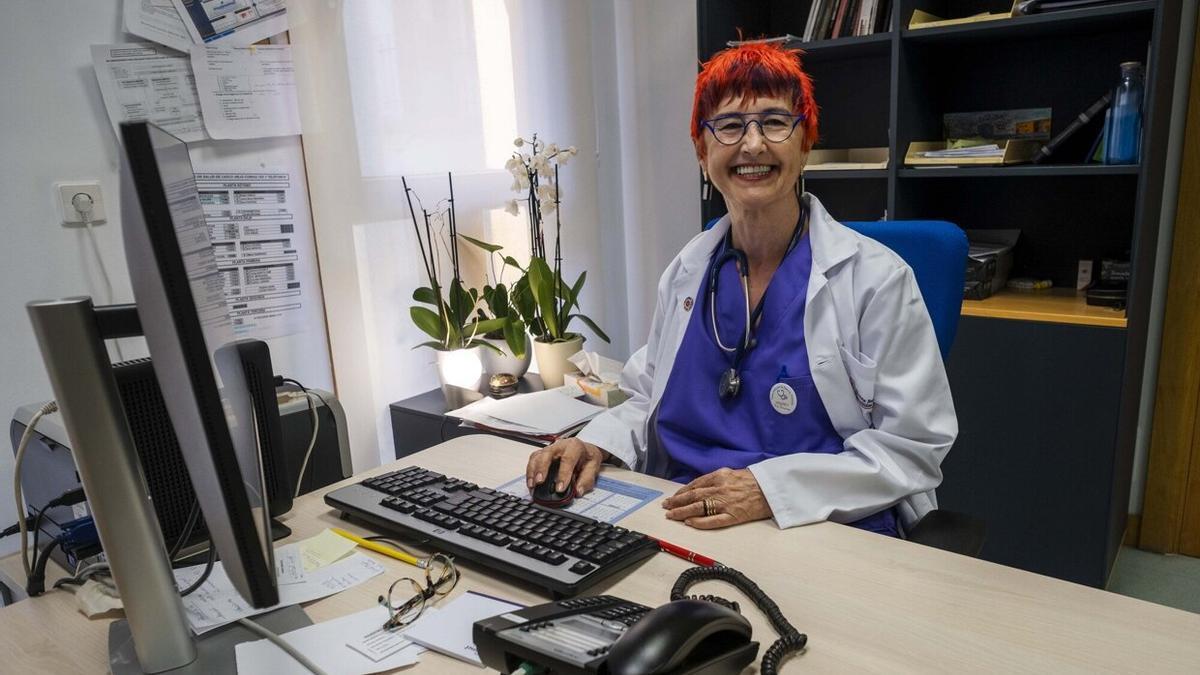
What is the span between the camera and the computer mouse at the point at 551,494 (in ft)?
3.96

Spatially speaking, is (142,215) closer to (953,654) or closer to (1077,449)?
(953,654)

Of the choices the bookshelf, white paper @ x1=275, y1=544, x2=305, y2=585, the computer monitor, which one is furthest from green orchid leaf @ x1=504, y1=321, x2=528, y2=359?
the computer monitor

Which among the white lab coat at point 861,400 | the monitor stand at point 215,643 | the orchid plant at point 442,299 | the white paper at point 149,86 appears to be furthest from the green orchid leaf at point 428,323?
the monitor stand at point 215,643

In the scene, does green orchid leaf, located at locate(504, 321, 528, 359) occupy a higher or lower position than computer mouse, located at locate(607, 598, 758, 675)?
lower

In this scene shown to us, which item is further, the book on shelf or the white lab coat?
the book on shelf

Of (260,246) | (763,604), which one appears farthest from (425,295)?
(763,604)

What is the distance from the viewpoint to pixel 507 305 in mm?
2377

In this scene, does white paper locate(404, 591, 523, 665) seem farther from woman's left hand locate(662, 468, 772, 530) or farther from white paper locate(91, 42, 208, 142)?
white paper locate(91, 42, 208, 142)

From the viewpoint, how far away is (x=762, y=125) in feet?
4.67

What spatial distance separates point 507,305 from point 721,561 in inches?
58.0

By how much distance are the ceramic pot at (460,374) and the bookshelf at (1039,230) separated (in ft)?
4.09

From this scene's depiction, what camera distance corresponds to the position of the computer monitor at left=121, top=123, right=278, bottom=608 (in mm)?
559

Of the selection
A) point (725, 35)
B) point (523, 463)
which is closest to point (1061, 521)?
point (523, 463)

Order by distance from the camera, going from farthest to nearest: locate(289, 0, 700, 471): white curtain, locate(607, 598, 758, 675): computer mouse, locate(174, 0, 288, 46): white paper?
locate(289, 0, 700, 471): white curtain
locate(174, 0, 288, 46): white paper
locate(607, 598, 758, 675): computer mouse
